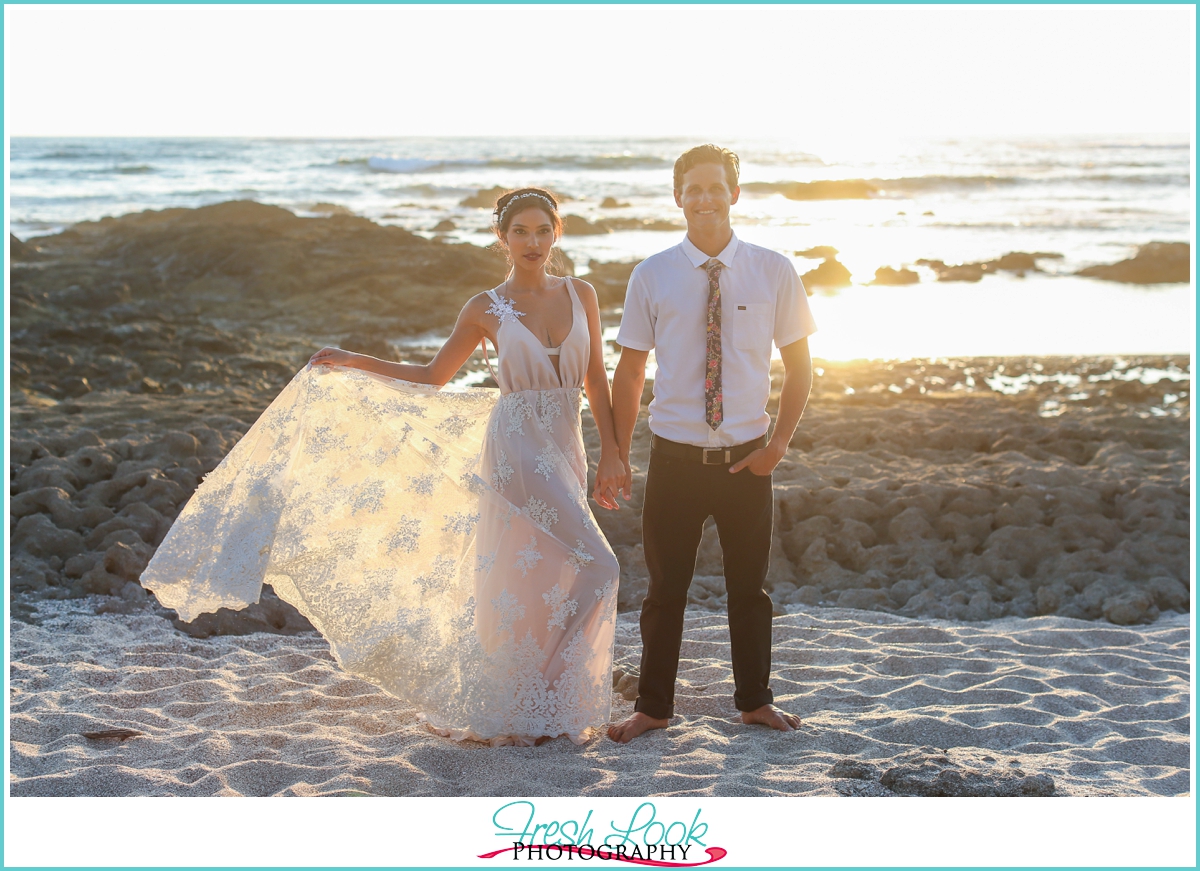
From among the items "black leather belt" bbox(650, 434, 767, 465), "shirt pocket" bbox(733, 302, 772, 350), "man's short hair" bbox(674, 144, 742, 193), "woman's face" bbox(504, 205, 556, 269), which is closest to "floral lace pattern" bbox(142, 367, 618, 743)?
"black leather belt" bbox(650, 434, 767, 465)

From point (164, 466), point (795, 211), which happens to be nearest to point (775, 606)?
point (164, 466)

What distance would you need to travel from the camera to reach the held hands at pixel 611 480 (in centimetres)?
369

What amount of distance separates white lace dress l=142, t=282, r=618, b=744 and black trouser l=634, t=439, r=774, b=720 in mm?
180

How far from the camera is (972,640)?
5.02 metres

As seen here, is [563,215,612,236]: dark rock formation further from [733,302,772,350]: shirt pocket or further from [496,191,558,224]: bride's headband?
[733,302,772,350]: shirt pocket

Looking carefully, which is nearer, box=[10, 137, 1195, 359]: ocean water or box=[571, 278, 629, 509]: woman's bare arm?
box=[571, 278, 629, 509]: woman's bare arm

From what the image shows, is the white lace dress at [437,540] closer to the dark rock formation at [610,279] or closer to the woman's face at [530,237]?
the woman's face at [530,237]

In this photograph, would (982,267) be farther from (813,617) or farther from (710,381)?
(710,381)

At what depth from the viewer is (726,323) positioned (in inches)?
142

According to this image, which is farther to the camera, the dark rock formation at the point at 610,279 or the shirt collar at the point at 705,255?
the dark rock formation at the point at 610,279

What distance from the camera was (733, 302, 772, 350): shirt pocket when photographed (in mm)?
3596

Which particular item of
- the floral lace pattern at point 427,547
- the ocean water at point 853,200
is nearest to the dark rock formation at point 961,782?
the floral lace pattern at point 427,547

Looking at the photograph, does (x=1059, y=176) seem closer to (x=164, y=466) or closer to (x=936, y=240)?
(x=936, y=240)

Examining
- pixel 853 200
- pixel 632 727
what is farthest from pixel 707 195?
pixel 853 200
